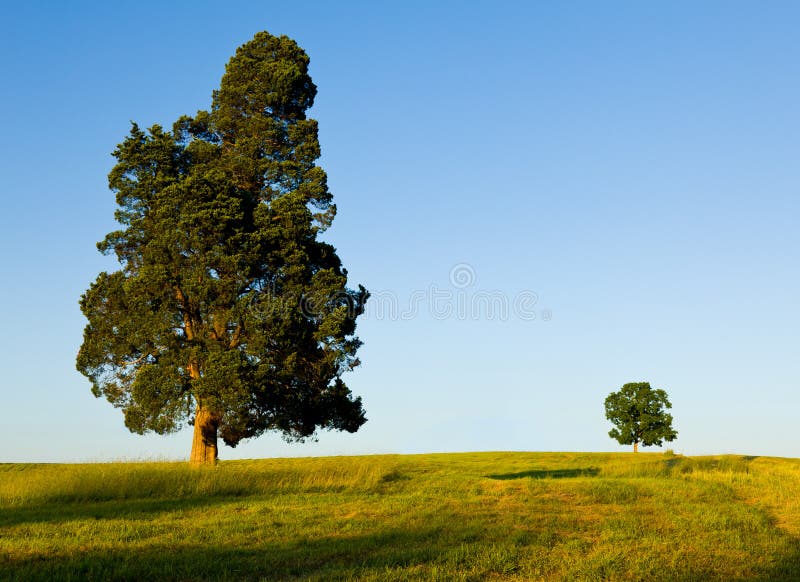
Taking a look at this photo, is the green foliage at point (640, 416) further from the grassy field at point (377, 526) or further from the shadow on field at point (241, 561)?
the shadow on field at point (241, 561)

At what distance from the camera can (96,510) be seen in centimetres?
1562

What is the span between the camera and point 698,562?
10.8m

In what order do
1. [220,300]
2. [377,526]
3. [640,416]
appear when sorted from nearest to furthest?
[377,526], [220,300], [640,416]

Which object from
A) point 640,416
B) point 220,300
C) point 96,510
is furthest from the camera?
point 640,416

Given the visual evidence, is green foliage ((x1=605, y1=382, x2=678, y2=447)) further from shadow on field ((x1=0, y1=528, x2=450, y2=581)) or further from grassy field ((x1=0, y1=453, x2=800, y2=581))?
shadow on field ((x1=0, y1=528, x2=450, y2=581))

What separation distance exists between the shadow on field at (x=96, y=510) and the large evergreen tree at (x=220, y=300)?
7772 millimetres

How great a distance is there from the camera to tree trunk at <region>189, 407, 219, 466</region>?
26703 millimetres

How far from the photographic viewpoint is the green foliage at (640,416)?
63.3 m

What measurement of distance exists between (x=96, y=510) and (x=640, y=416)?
185 ft

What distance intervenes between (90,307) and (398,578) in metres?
21.6

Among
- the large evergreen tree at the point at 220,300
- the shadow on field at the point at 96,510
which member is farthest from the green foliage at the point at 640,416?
the shadow on field at the point at 96,510

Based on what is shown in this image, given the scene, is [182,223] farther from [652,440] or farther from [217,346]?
[652,440]

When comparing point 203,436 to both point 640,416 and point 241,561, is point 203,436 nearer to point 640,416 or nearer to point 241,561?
point 241,561

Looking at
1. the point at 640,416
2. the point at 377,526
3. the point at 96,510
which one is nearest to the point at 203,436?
the point at 96,510
